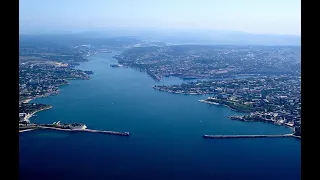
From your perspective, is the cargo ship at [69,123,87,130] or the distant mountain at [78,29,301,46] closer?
the cargo ship at [69,123,87,130]

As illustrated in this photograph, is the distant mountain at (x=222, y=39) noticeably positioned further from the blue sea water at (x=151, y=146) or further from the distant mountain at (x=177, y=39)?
the blue sea water at (x=151, y=146)

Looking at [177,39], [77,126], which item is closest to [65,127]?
[77,126]

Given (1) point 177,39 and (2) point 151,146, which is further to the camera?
(1) point 177,39

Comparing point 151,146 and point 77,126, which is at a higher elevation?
point 77,126

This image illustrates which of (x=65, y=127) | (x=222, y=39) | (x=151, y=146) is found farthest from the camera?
(x=222, y=39)

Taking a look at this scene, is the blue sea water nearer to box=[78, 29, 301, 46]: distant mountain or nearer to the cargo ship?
the cargo ship

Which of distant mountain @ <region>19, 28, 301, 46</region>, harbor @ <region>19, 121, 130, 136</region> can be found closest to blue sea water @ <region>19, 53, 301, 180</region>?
harbor @ <region>19, 121, 130, 136</region>

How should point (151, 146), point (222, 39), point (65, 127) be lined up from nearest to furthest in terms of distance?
point (151, 146), point (65, 127), point (222, 39)

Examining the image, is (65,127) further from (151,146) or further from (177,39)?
(177,39)
